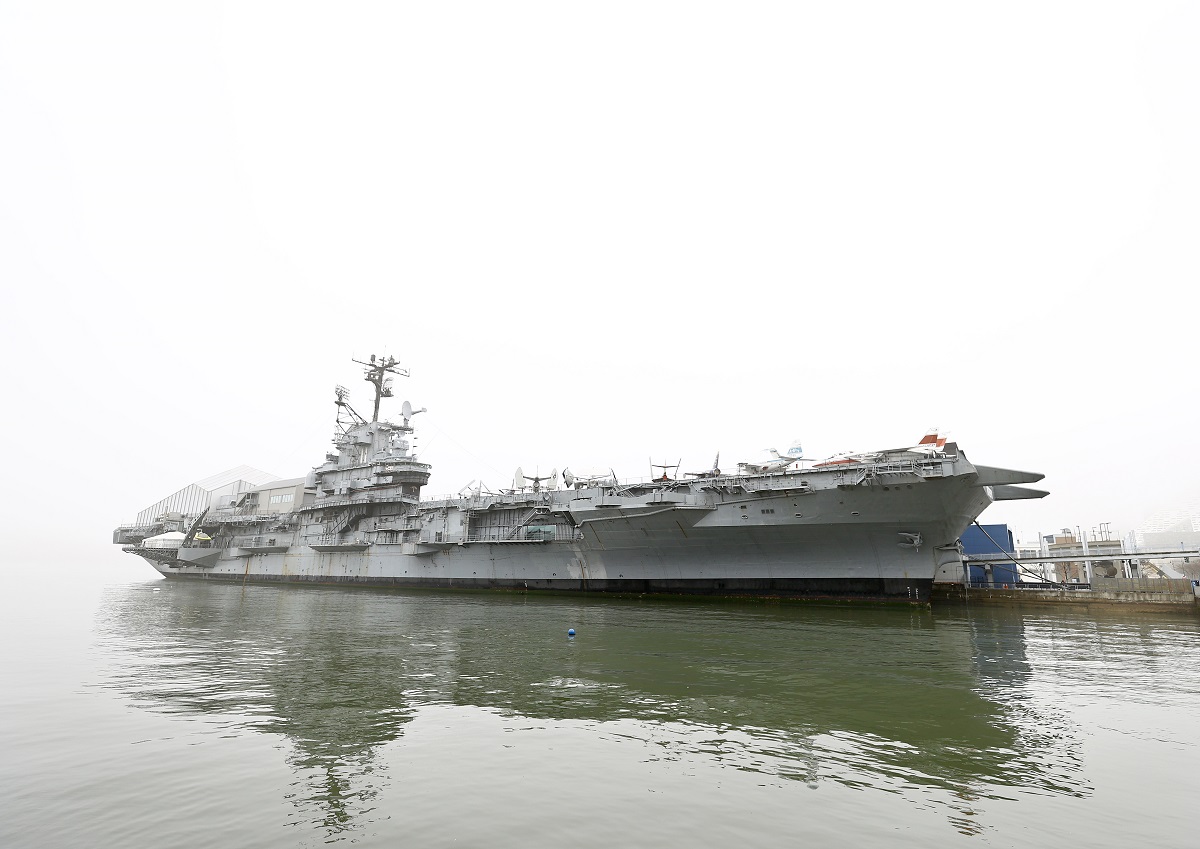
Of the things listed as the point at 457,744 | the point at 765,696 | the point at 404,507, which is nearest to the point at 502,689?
the point at 457,744

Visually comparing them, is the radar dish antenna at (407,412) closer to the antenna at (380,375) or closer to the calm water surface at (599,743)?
the antenna at (380,375)

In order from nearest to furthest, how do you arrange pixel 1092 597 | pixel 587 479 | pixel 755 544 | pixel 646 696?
pixel 646 696
pixel 1092 597
pixel 755 544
pixel 587 479

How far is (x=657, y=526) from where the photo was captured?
90.6 ft

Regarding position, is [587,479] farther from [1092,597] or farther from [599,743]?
[599,743]

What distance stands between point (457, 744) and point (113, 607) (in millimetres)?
27961

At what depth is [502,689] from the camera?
34.1 feet

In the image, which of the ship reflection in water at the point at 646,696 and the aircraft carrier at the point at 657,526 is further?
the aircraft carrier at the point at 657,526

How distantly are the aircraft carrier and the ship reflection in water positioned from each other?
4768 millimetres

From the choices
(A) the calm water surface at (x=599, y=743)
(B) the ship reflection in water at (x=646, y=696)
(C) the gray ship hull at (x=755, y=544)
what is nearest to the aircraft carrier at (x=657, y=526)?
(C) the gray ship hull at (x=755, y=544)

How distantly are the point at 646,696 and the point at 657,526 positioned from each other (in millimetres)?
17856

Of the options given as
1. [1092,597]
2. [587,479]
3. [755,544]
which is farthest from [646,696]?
[1092,597]

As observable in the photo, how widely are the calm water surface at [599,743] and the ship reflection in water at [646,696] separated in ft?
0.19

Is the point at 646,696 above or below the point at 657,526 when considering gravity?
below

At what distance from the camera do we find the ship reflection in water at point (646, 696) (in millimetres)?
6414
